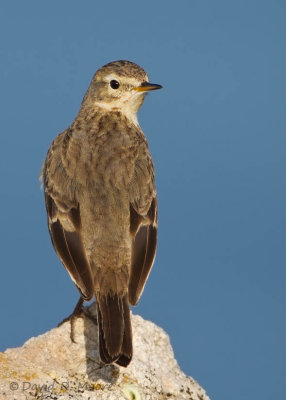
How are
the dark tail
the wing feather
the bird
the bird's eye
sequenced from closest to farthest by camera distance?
the dark tail < the bird < the wing feather < the bird's eye

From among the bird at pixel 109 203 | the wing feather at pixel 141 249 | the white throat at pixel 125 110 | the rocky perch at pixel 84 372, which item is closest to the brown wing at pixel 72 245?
the bird at pixel 109 203

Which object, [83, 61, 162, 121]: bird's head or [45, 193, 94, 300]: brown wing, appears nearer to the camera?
[45, 193, 94, 300]: brown wing

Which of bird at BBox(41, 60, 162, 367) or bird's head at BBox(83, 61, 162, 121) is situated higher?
bird's head at BBox(83, 61, 162, 121)

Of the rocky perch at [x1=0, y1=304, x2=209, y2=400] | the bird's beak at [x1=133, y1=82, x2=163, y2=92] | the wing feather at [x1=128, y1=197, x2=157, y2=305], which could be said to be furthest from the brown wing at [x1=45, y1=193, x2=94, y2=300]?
the bird's beak at [x1=133, y1=82, x2=163, y2=92]

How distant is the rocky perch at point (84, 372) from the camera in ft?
22.9

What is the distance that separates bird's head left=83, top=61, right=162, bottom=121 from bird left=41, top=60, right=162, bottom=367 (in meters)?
0.01

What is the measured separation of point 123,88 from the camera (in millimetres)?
10227

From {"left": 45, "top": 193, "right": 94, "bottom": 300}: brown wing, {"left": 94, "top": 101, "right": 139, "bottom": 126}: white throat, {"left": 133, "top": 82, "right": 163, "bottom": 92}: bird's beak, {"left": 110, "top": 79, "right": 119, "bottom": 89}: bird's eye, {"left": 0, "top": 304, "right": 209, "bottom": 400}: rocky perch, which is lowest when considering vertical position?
{"left": 0, "top": 304, "right": 209, "bottom": 400}: rocky perch

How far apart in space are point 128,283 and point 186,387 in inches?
45.8

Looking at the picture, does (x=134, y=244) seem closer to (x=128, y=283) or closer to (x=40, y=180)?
(x=128, y=283)

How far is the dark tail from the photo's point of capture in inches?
283

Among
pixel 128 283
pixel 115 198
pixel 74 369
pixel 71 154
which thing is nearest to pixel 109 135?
pixel 71 154

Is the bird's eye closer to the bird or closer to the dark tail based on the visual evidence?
the bird

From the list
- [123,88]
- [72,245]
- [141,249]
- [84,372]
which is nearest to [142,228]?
[141,249]
